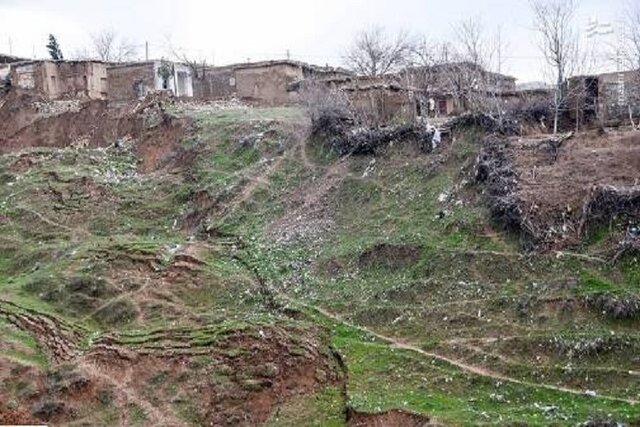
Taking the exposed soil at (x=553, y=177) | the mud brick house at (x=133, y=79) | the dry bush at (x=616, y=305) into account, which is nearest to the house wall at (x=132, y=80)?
the mud brick house at (x=133, y=79)

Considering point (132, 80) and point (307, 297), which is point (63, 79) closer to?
point (132, 80)

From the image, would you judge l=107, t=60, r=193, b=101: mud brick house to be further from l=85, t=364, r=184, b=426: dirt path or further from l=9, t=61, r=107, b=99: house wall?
l=85, t=364, r=184, b=426: dirt path

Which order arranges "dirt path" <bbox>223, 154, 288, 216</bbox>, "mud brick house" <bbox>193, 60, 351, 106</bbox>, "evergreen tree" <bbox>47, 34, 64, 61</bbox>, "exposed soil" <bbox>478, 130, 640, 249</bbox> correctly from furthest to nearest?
"evergreen tree" <bbox>47, 34, 64, 61</bbox>
"mud brick house" <bbox>193, 60, 351, 106</bbox>
"dirt path" <bbox>223, 154, 288, 216</bbox>
"exposed soil" <bbox>478, 130, 640, 249</bbox>

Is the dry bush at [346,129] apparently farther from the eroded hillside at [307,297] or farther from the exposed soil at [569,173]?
the exposed soil at [569,173]

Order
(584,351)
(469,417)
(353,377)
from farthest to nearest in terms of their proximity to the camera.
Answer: (353,377) < (584,351) < (469,417)

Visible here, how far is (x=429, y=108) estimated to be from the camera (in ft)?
101

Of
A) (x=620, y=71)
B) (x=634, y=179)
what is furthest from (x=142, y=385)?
(x=620, y=71)

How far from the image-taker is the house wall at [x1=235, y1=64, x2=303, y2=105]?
115ft

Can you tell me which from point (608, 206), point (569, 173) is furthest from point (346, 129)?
point (608, 206)

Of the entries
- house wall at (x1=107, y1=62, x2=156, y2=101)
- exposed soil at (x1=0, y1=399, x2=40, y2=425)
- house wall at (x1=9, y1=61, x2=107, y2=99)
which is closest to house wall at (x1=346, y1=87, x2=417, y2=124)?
house wall at (x1=107, y1=62, x2=156, y2=101)

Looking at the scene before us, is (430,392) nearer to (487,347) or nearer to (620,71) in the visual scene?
(487,347)

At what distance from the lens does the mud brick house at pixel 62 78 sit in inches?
1427

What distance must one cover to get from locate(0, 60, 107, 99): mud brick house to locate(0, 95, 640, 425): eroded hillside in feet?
24.7

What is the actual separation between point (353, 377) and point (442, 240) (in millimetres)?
4870
